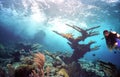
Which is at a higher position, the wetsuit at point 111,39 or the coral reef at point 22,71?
the wetsuit at point 111,39

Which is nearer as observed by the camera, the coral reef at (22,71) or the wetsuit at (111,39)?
the wetsuit at (111,39)

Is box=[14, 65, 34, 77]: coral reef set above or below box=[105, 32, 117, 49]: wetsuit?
below

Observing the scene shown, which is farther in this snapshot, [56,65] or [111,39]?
[56,65]

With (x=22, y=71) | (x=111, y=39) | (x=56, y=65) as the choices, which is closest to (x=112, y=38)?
(x=111, y=39)

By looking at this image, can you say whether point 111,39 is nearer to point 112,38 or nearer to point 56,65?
point 112,38

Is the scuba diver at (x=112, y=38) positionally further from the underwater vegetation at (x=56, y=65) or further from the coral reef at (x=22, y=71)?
the coral reef at (x=22, y=71)

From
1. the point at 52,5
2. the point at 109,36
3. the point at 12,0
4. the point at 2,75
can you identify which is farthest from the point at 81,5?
the point at 109,36

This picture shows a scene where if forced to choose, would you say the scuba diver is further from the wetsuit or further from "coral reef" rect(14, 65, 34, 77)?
"coral reef" rect(14, 65, 34, 77)

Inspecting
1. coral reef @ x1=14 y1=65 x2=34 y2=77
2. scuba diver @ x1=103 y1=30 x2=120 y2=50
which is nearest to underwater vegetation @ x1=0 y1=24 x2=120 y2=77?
coral reef @ x1=14 y1=65 x2=34 y2=77

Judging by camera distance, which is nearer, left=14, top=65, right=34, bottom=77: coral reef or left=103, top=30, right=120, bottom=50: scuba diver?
left=103, top=30, right=120, bottom=50: scuba diver

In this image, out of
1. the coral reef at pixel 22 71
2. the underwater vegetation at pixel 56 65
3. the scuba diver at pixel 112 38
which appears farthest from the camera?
the underwater vegetation at pixel 56 65

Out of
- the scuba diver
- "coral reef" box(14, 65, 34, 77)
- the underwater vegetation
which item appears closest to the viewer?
the scuba diver

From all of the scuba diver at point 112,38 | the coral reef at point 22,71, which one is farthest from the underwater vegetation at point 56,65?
the scuba diver at point 112,38

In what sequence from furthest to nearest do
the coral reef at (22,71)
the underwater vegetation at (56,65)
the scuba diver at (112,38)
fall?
the underwater vegetation at (56,65), the coral reef at (22,71), the scuba diver at (112,38)
